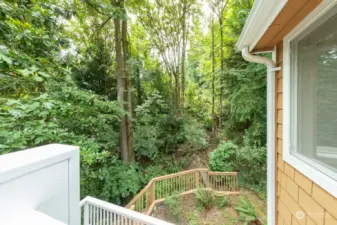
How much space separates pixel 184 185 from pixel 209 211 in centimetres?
97

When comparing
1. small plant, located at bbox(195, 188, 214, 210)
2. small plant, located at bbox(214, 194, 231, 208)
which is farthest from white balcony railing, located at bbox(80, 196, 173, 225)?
small plant, located at bbox(214, 194, 231, 208)

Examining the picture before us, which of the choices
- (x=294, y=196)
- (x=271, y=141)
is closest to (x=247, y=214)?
(x=271, y=141)

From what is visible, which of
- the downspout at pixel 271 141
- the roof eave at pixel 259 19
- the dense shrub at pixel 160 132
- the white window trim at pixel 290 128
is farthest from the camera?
the dense shrub at pixel 160 132

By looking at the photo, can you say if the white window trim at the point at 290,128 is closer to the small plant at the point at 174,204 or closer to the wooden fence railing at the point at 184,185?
the small plant at the point at 174,204

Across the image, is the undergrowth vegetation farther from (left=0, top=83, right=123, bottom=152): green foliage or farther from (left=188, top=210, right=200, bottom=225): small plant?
(left=188, top=210, right=200, bottom=225): small plant

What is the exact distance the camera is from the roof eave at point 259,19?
1086 millimetres

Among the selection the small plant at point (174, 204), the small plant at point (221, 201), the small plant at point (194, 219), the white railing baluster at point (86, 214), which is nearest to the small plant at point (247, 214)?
the small plant at point (221, 201)

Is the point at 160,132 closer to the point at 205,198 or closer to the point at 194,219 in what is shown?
the point at 205,198

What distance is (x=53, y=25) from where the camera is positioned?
2266mm

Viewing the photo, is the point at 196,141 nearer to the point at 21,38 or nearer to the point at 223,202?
the point at 223,202

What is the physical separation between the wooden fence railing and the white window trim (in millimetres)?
3801

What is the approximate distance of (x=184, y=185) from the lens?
518 centimetres

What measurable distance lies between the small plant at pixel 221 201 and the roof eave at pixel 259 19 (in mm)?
4142

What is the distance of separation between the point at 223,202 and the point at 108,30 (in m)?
6.87
